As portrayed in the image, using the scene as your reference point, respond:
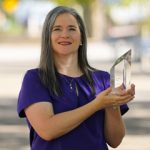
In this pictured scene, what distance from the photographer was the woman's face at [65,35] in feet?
10.8

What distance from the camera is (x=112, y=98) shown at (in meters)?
3.11

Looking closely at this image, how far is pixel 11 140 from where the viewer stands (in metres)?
8.85

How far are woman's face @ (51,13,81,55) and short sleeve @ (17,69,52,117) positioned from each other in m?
0.17

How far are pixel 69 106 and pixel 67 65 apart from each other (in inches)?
8.6

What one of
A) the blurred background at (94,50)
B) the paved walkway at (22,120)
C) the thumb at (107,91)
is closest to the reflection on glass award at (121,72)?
the thumb at (107,91)

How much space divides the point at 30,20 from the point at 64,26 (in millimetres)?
49145

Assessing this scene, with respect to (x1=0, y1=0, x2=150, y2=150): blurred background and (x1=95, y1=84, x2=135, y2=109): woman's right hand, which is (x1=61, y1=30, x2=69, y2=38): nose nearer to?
(x1=95, y1=84, x2=135, y2=109): woman's right hand

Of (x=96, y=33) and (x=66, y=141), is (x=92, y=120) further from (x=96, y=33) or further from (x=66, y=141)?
(x=96, y=33)

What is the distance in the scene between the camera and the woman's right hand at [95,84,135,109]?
3.10m

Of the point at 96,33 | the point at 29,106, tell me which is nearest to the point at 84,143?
the point at 29,106

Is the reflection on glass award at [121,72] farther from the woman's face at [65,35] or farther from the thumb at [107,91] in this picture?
the woman's face at [65,35]

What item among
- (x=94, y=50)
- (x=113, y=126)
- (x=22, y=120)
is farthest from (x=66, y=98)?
(x=94, y=50)

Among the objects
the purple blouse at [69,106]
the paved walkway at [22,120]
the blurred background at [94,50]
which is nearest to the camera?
the purple blouse at [69,106]

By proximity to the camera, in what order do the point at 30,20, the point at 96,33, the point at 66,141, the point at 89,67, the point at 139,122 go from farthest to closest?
the point at 30,20 → the point at 96,33 → the point at 139,122 → the point at 89,67 → the point at 66,141
